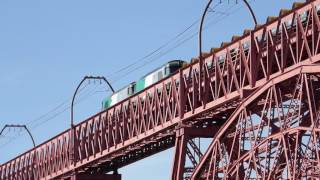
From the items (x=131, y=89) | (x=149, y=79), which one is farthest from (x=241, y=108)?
(x=131, y=89)

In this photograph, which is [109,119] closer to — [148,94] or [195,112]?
[148,94]

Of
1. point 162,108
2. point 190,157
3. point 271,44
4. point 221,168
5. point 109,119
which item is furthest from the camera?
point 109,119

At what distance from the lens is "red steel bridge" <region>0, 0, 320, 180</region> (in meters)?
44.2

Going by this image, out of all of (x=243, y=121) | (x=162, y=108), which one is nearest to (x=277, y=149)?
(x=243, y=121)

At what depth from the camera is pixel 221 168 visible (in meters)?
51.7

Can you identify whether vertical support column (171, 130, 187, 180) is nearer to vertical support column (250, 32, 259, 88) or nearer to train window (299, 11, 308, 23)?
vertical support column (250, 32, 259, 88)

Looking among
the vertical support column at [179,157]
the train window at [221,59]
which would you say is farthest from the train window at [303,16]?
the vertical support column at [179,157]

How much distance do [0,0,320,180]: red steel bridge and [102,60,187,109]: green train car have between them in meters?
4.02

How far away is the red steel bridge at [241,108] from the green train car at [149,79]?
4017mm

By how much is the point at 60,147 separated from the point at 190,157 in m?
26.3

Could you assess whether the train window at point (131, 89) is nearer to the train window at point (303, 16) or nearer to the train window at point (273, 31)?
the train window at point (273, 31)

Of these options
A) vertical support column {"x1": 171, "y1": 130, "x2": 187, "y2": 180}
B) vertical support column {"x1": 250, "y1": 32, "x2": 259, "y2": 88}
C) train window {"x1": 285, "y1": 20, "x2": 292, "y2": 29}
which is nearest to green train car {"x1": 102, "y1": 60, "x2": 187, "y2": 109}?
vertical support column {"x1": 171, "y1": 130, "x2": 187, "y2": 180}

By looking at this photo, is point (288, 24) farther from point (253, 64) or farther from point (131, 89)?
point (131, 89)

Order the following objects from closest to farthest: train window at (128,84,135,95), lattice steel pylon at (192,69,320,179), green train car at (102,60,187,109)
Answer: lattice steel pylon at (192,69,320,179)
green train car at (102,60,187,109)
train window at (128,84,135,95)
